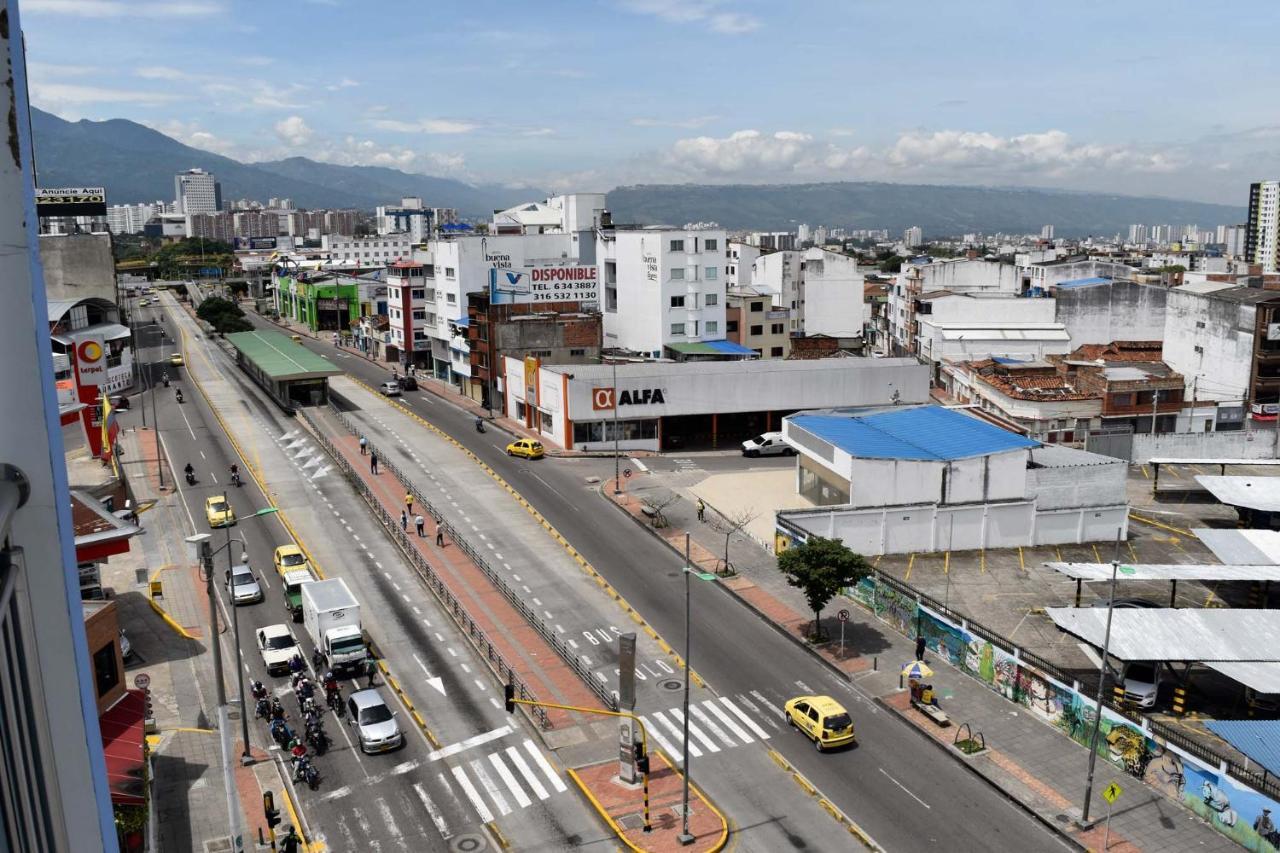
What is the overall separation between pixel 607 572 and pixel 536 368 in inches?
1301

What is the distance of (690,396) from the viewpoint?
75562mm

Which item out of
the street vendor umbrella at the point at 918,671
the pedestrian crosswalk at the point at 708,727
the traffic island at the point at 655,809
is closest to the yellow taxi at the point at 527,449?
the pedestrian crosswalk at the point at 708,727

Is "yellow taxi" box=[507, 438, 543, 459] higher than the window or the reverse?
the reverse

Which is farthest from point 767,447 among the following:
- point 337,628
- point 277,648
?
point 277,648

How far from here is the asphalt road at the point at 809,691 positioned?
94.5 ft

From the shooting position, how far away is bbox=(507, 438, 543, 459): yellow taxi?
7244 cm

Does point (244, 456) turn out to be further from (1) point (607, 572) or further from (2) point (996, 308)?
(2) point (996, 308)

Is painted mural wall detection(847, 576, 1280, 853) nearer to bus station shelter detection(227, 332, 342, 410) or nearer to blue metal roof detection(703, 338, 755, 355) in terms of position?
blue metal roof detection(703, 338, 755, 355)

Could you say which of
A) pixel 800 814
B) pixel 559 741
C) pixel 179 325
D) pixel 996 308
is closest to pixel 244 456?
pixel 559 741

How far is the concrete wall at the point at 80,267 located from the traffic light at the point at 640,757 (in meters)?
95.3

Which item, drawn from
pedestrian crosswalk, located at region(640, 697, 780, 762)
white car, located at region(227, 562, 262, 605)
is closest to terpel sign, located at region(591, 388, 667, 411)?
white car, located at region(227, 562, 262, 605)

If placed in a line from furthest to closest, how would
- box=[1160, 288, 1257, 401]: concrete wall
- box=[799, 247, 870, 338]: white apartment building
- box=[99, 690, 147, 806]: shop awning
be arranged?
1. box=[799, 247, 870, 338]: white apartment building
2. box=[1160, 288, 1257, 401]: concrete wall
3. box=[99, 690, 147, 806]: shop awning

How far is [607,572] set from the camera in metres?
49.3

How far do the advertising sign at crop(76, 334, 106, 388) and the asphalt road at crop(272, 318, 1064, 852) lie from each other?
40.8 metres
